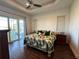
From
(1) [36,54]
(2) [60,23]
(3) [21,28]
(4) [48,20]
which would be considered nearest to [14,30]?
(3) [21,28]

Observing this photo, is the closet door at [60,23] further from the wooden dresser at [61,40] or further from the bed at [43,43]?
the bed at [43,43]

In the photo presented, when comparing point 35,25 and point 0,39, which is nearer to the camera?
point 0,39

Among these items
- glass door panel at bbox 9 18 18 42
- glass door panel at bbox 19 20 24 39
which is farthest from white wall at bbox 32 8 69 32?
glass door panel at bbox 9 18 18 42

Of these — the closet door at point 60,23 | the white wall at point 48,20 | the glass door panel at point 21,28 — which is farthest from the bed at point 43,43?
the glass door panel at point 21,28

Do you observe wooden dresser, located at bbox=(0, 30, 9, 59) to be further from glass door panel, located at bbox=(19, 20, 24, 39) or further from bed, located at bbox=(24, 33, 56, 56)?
glass door panel, located at bbox=(19, 20, 24, 39)

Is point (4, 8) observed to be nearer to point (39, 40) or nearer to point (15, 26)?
point (15, 26)

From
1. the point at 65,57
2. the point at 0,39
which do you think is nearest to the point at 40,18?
the point at 65,57

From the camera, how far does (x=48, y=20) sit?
5.79 meters

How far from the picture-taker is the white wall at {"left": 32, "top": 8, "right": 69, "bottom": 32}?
16.5 feet

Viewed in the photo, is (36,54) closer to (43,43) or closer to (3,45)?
(43,43)

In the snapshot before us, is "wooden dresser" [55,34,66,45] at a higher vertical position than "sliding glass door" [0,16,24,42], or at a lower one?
lower

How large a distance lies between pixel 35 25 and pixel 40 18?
0.88 m

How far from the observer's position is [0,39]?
83cm

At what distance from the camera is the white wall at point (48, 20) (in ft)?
16.5
